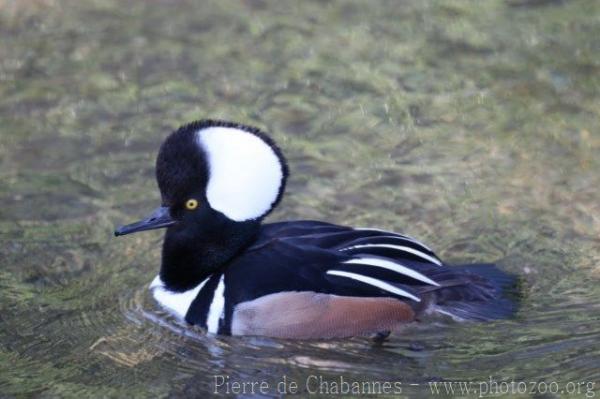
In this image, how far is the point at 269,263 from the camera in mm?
6922

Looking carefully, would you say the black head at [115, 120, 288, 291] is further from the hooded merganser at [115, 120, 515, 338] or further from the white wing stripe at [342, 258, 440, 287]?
the white wing stripe at [342, 258, 440, 287]

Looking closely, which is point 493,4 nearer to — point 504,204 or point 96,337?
point 504,204

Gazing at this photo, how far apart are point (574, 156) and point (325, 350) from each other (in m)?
3.35

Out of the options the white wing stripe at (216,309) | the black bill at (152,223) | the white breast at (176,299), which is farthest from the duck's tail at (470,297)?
the black bill at (152,223)

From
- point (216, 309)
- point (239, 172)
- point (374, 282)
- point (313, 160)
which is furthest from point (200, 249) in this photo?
point (313, 160)

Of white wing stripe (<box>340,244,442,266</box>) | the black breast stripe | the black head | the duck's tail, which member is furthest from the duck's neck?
the duck's tail

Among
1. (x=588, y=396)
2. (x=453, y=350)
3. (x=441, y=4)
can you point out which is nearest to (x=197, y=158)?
(x=453, y=350)

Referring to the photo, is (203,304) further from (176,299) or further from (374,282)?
(374,282)

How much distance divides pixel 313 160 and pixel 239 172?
2.52 meters

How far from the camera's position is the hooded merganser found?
682cm

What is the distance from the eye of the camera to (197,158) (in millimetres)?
6852

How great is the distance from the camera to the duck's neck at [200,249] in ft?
23.5

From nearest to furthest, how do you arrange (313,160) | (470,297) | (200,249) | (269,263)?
(269,263)
(470,297)
(200,249)
(313,160)

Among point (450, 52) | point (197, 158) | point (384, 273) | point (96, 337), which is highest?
point (450, 52)
